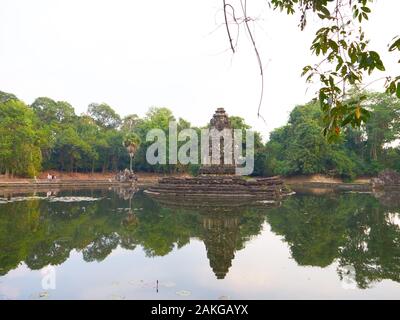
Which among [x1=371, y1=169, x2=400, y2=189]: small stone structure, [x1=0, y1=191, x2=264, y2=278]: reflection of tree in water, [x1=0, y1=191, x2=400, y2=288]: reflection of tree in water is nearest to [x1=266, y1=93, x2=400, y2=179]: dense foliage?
[x1=371, y1=169, x2=400, y2=189]: small stone structure

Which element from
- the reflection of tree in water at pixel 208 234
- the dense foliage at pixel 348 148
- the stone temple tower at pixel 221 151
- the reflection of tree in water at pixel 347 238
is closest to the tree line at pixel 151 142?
the dense foliage at pixel 348 148

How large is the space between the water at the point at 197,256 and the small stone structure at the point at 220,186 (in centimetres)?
875

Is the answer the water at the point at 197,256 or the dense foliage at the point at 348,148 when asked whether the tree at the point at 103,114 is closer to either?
the dense foliage at the point at 348,148

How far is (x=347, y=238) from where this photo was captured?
9664 mm

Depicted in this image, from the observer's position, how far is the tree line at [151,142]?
36.7 m

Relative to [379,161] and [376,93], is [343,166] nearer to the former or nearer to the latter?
[379,161]

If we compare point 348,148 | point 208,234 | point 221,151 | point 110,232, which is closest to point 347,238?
point 208,234

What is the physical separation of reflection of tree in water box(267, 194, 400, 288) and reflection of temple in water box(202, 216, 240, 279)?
1310 mm

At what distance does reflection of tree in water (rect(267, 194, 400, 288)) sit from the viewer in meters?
6.84

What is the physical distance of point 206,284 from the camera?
577 cm

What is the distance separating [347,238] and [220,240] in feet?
10.7
